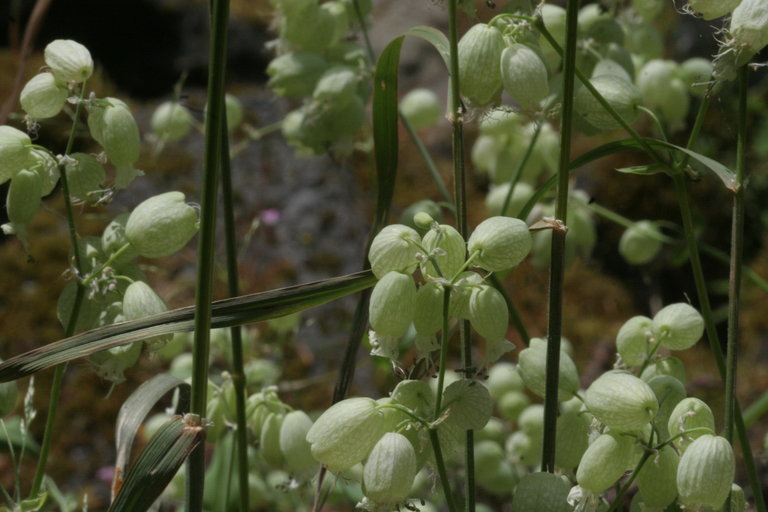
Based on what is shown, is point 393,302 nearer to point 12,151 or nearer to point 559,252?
point 559,252

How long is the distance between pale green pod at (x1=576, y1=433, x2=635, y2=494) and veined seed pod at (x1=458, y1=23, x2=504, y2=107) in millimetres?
208

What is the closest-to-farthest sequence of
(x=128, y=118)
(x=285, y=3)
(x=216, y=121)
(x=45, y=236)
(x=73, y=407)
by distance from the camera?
(x=216, y=121) < (x=128, y=118) < (x=285, y=3) < (x=73, y=407) < (x=45, y=236)

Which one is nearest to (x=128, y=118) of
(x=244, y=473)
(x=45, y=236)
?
(x=244, y=473)

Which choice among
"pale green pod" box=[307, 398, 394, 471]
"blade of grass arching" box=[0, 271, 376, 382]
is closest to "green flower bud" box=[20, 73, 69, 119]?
"blade of grass arching" box=[0, 271, 376, 382]

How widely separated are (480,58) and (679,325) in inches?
8.2

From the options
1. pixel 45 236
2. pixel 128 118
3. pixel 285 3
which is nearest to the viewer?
pixel 128 118

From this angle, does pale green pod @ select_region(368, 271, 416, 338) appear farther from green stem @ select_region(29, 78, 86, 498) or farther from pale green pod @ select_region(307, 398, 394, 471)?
green stem @ select_region(29, 78, 86, 498)

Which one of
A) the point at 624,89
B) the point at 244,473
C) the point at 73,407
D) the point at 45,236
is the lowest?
the point at 73,407

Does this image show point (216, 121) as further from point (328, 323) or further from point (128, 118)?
point (328, 323)

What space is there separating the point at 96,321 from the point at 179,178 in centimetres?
250

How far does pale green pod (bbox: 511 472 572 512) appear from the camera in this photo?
1.48ft

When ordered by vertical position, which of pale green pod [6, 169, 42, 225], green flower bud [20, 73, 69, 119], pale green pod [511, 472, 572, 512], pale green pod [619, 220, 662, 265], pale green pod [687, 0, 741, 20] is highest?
pale green pod [687, 0, 741, 20]

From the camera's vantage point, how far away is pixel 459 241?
45cm

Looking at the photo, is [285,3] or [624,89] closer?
[624,89]
